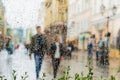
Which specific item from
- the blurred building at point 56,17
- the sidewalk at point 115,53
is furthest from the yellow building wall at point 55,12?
the sidewalk at point 115,53

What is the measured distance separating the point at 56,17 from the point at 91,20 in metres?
3.62

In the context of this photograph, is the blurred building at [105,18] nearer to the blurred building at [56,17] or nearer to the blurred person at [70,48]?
the blurred person at [70,48]

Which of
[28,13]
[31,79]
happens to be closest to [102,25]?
[28,13]

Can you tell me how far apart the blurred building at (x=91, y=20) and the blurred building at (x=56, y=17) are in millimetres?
349

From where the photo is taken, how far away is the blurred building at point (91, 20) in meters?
21.8

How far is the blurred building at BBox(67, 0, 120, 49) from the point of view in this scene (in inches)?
859

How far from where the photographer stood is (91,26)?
23562mm

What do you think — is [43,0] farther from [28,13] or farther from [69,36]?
[69,36]

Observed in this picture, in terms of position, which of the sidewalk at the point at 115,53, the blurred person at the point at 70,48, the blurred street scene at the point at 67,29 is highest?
the blurred street scene at the point at 67,29

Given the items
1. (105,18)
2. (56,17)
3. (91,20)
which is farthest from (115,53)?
(91,20)

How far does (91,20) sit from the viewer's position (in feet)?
77.5

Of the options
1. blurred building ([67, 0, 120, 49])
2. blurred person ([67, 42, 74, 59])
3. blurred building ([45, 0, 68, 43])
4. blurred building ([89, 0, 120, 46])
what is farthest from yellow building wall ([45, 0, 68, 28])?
blurred building ([89, 0, 120, 46])

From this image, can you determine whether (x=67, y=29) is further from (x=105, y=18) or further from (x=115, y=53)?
(x=115, y=53)

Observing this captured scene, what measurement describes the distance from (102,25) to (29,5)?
259 inches
